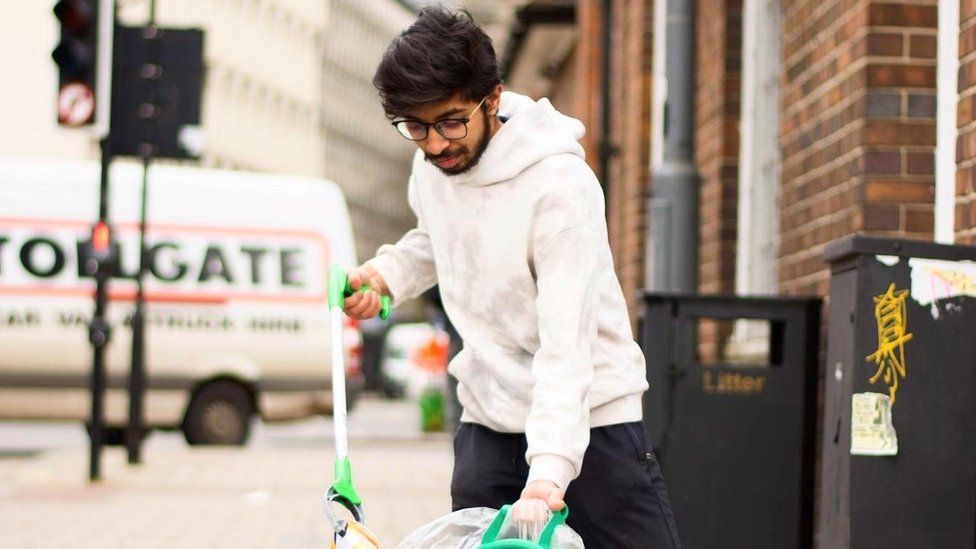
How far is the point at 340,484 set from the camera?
3246 millimetres

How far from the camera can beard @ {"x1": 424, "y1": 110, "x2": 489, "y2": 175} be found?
344 cm

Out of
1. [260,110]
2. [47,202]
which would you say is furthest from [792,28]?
[260,110]

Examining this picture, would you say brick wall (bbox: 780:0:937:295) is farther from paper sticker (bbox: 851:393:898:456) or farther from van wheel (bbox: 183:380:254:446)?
van wheel (bbox: 183:380:254:446)

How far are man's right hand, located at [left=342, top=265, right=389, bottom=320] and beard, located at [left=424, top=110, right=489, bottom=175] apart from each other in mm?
363

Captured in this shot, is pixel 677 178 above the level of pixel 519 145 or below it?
above

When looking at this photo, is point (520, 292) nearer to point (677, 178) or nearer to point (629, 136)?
point (677, 178)

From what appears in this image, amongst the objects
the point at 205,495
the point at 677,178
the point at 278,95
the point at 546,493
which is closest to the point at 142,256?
the point at 205,495

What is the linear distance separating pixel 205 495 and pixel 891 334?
7083 mm

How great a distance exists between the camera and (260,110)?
6228 centimetres

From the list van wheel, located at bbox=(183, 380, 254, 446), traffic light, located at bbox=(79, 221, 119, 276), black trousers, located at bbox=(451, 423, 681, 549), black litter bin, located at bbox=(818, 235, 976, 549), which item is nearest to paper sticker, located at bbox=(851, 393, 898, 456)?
black litter bin, located at bbox=(818, 235, 976, 549)

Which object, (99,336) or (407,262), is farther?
(99,336)

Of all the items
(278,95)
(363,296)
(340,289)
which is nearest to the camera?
(340,289)

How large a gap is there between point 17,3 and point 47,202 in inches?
1188

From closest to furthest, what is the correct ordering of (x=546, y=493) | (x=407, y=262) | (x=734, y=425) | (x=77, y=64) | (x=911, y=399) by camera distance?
(x=546, y=493), (x=407, y=262), (x=911, y=399), (x=734, y=425), (x=77, y=64)
